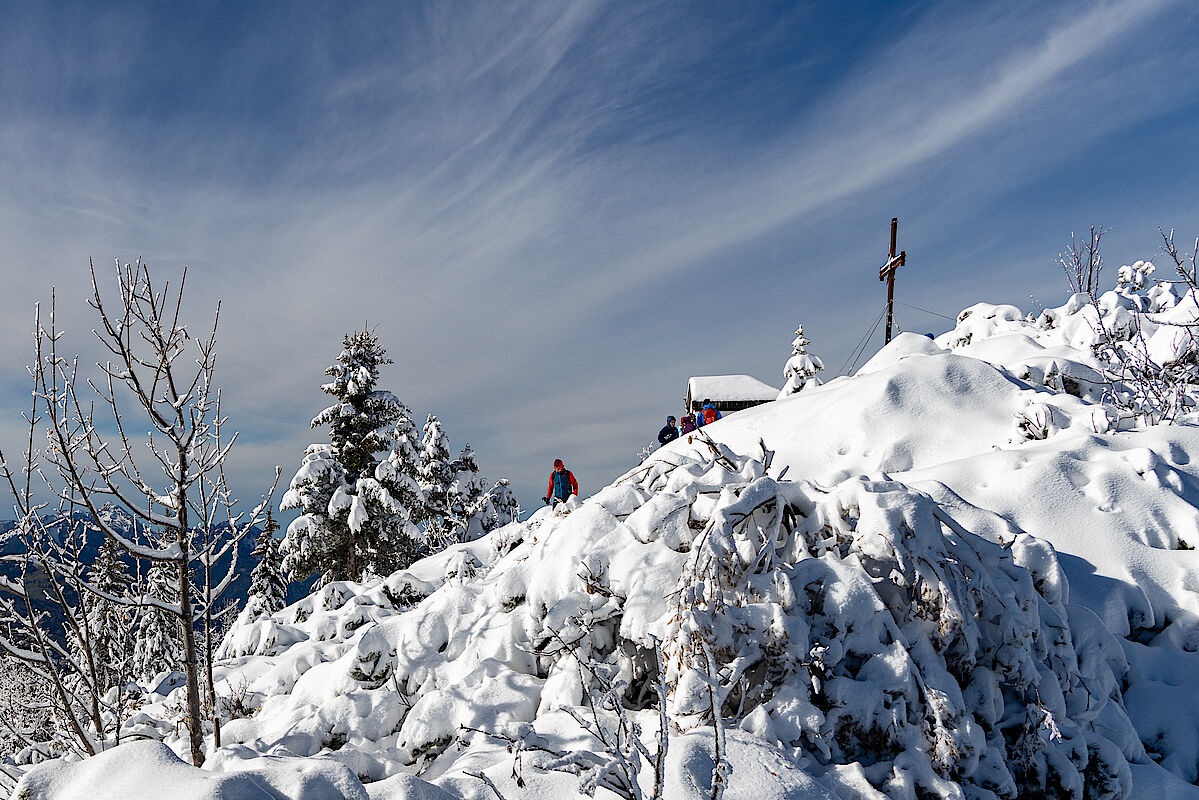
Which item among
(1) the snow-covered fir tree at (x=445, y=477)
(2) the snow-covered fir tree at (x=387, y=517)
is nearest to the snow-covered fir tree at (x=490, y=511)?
(1) the snow-covered fir tree at (x=445, y=477)

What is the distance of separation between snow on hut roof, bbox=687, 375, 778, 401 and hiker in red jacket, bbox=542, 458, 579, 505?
18.9 m

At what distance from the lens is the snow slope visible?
10.5 feet

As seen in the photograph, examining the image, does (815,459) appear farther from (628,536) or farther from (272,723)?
(272,723)

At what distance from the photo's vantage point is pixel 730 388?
104 feet

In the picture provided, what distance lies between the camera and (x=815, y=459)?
8867 mm

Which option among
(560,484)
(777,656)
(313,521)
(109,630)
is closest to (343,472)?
(313,521)

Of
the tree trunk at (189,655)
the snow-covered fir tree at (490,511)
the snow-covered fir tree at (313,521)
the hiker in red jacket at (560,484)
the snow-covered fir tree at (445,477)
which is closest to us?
the tree trunk at (189,655)

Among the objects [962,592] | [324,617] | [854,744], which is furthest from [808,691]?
[324,617]

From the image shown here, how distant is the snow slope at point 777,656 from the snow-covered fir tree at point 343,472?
1237 cm

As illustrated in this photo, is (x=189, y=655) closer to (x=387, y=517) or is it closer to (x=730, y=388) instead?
(x=387, y=517)

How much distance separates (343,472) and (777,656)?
18.4m

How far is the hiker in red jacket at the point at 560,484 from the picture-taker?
12.6m

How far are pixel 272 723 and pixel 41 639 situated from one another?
1.83 m

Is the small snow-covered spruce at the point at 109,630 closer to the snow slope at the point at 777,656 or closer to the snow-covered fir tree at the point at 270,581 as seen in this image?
the snow slope at the point at 777,656
